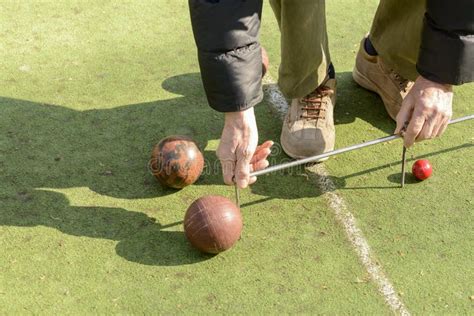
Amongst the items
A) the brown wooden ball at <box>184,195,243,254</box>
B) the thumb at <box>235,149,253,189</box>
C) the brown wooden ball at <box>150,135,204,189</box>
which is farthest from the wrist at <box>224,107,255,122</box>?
the brown wooden ball at <box>150,135,204,189</box>

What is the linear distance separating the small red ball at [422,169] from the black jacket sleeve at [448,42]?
789mm

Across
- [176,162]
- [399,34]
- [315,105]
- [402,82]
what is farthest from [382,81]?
[176,162]

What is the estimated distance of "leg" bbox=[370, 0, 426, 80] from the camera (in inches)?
172

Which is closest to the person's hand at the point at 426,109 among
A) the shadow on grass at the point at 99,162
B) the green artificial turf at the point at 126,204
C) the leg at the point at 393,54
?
the green artificial turf at the point at 126,204

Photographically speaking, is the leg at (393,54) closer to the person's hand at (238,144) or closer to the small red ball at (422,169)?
the small red ball at (422,169)

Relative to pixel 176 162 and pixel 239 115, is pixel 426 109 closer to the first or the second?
pixel 239 115

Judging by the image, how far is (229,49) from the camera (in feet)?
10.5

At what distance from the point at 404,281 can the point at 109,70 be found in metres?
2.69

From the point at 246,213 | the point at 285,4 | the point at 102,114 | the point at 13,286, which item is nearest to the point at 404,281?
the point at 246,213

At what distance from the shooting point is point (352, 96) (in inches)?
196

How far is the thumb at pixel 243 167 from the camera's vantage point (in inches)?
133

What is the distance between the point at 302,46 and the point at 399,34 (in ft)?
2.47

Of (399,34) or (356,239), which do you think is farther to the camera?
(399,34)

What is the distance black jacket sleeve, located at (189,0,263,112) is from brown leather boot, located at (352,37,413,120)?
1598 millimetres
